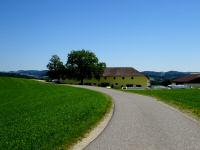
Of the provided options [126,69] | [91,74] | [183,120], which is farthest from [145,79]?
[183,120]

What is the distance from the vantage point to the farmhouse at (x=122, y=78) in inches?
5379

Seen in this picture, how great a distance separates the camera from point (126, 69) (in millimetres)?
141125

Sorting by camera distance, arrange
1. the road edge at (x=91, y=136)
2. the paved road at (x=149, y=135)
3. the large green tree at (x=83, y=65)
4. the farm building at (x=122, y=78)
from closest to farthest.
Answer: the paved road at (x=149, y=135), the road edge at (x=91, y=136), the large green tree at (x=83, y=65), the farm building at (x=122, y=78)

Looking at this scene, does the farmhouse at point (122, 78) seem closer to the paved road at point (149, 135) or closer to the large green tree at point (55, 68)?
the large green tree at point (55, 68)

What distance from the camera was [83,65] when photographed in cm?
12425

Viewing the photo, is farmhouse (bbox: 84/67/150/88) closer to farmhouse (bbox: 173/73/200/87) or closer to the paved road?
farmhouse (bbox: 173/73/200/87)

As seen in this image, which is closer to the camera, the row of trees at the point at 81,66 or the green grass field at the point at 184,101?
the green grass field at the point at 184,101

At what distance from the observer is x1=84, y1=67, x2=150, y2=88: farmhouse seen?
448 feet

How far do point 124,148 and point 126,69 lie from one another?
12993 centimetres

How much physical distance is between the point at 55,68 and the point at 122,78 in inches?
894

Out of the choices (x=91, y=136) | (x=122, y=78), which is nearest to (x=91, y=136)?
(x=91, y=136)

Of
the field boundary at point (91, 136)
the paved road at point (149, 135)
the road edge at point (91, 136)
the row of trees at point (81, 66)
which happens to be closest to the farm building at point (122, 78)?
the row of trees at point (81, 66)

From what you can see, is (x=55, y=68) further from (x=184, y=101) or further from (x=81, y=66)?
(x=184, y=101)

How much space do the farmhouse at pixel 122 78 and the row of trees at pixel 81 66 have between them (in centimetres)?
1048
